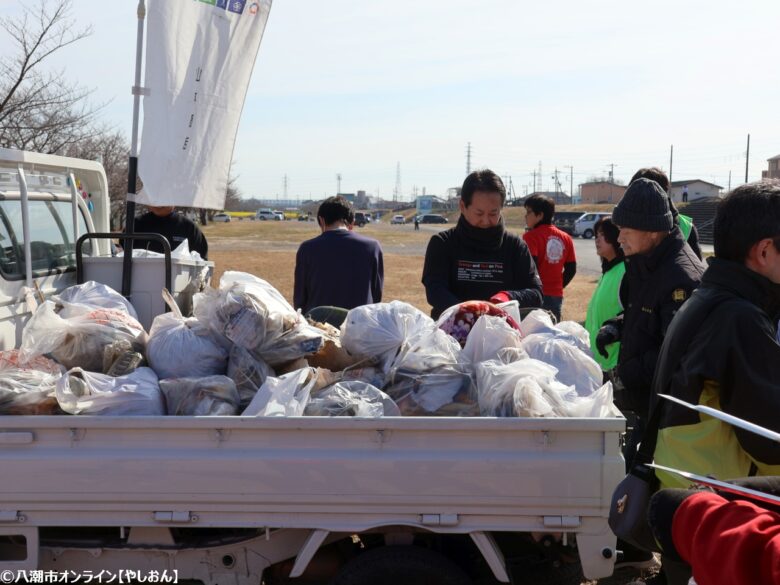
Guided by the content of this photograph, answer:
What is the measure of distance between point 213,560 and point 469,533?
1010 mm

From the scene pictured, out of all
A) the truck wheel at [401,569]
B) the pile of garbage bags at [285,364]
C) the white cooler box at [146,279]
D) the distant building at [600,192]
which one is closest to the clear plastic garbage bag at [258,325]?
the pile of garbage bags at [285,364]

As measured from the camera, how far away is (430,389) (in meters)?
3.40

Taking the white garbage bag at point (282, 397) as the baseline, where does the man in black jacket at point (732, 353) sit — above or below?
above

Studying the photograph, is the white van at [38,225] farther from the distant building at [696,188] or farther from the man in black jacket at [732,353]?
the distant building at [696,188]

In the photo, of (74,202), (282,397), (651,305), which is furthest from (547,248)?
(282,397)

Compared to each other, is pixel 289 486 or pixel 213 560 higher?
pixel 289 486

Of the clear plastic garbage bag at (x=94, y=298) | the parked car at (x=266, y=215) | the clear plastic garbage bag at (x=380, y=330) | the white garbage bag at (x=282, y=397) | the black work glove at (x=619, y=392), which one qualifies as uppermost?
the clear plastic garbage bag at (x=94, y=298)

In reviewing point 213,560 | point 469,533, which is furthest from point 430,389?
point 213,560

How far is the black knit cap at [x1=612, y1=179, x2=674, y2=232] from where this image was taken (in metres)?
3.47

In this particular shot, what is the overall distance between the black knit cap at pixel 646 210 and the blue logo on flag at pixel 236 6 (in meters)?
2.66

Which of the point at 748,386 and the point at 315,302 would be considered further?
the point at 315,302

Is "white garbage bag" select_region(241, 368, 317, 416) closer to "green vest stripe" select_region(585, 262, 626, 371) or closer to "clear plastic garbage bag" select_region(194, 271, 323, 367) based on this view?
"clear plastic garbage bag" select_region(194, 271, 323, 367)

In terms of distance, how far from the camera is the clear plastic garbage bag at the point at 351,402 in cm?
318

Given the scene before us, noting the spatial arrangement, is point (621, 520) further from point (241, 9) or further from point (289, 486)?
point (241, 9)
